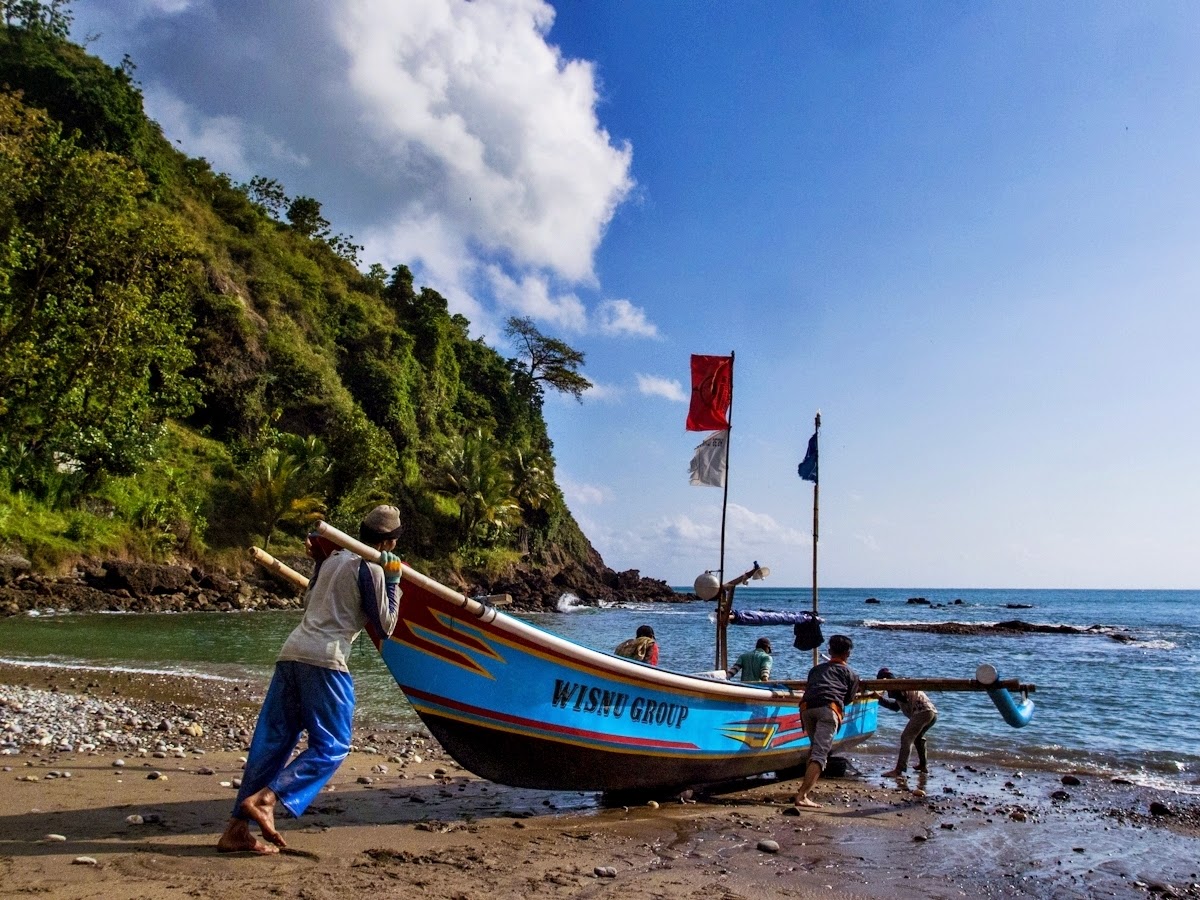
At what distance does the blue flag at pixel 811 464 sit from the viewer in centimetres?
1143

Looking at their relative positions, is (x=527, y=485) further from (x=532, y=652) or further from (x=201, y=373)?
(x=532, y=652)

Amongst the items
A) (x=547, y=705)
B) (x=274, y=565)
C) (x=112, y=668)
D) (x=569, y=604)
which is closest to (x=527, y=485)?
(x=569, y=604)

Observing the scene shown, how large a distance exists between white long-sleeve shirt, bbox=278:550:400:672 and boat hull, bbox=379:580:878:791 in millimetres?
855

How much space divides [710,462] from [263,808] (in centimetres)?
739

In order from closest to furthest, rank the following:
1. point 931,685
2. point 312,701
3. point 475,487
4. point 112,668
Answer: point 312,701 → point 931,685 → point 112,668 → point 475,487

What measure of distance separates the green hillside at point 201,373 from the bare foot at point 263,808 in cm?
2525

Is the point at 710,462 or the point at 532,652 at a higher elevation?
the point at 710,462

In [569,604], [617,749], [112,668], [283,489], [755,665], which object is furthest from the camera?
[569,604]

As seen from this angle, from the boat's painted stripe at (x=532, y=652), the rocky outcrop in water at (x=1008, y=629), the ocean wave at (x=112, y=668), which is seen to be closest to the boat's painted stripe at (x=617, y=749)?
the boat's painted stripe at (x=532, y=652)

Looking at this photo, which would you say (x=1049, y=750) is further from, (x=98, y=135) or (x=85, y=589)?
(x=98, y=135)

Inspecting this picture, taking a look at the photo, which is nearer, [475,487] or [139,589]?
[139,589]

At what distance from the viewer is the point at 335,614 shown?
4.74 metres

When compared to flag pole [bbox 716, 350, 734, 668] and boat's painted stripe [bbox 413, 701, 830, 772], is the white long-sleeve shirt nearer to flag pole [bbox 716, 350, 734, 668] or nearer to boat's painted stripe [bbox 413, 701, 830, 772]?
boat's painted stripe [bbox 413, 701, 830, 772]

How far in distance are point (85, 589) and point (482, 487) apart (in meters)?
24.4
